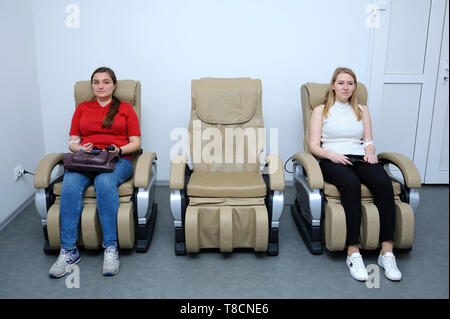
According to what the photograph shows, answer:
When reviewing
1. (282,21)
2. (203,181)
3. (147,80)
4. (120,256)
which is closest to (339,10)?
(282,21)

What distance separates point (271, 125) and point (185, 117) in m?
0.68

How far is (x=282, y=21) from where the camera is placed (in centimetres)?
289

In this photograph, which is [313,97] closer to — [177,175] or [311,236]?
[311,236]

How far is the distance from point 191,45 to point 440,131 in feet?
6.89

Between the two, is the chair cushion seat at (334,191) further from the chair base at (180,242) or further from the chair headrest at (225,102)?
the chair base at (180,242)

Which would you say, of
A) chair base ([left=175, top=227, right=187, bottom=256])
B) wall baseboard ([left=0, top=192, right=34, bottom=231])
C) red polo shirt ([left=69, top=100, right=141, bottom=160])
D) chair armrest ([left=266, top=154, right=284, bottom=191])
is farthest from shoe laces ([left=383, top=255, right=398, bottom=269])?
wall baseboard ([left=0, top=192, right=34, bottom=231])

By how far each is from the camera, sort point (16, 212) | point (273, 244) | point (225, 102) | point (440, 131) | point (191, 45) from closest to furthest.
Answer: point (273, 244) < point (225, 102) < point (16, 212) < point (191, 45) < point (440, 131)

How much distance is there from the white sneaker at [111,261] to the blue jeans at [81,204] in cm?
4

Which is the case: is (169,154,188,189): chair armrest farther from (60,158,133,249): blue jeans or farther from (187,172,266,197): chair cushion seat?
(60,158,133,249): blue jeans

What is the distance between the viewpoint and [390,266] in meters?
1.90

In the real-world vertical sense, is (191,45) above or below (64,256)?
above

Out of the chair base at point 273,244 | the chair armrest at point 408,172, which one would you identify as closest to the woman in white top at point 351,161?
the chair armrest at point 408,172

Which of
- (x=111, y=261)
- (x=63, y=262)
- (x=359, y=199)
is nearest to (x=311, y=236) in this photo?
(x=359, y=199)
